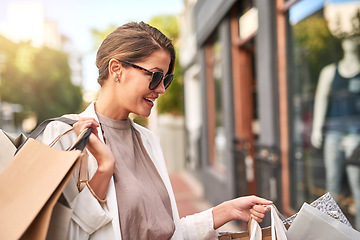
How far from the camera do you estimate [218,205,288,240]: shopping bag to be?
5.25 ft

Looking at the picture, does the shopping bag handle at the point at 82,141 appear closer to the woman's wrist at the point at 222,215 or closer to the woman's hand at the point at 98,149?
the woman's hand at the point at 98,149

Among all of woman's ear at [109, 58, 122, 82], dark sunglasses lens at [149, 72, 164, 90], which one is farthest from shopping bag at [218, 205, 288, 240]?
woman's ear at [109, 58, 122, 82]

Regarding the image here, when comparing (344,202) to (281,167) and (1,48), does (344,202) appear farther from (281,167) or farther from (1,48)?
(1,48)

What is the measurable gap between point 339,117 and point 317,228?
282 centimetres

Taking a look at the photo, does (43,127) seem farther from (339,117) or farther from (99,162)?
(339,117)

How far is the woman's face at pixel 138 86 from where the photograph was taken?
69.2 inches

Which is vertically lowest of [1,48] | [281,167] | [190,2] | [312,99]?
[281,167]

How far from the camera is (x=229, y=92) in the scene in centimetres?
689

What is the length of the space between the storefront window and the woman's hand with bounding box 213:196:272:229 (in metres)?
2.32

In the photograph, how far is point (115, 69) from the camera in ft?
5.78

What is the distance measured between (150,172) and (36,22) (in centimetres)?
8170

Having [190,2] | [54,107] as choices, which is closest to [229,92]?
[190,2]

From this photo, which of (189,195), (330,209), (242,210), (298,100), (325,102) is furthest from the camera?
(189,195)

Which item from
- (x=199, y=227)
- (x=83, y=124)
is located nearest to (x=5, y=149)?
(x=83, y=124)
